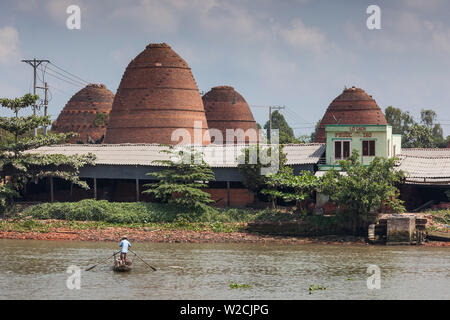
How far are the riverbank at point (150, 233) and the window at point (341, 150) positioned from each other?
5.90 meters

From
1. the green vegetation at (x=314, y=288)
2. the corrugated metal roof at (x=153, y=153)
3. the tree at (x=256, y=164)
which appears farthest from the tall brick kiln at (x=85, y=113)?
the green vegetation at (x=314, y=288)

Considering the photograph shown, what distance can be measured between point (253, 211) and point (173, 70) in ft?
52.2

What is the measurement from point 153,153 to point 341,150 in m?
9.69

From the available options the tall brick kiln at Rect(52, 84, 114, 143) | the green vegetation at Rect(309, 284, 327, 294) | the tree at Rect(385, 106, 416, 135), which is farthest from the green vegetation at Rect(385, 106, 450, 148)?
the green vegetation at Rect(309, 284, 327, 294)

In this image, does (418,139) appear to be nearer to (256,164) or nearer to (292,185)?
(256,164)

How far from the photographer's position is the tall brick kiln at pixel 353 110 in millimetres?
63375

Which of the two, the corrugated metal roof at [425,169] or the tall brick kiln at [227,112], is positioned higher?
the tall brick kiln at [227,112]

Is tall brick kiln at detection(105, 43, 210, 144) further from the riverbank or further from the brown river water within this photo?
the brown river water

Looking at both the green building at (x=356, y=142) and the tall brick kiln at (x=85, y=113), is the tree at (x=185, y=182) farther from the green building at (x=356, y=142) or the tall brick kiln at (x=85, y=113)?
the tall brick kiln at (x=85, y=113)

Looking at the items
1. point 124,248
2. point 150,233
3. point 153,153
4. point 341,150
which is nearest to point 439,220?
point 341,150

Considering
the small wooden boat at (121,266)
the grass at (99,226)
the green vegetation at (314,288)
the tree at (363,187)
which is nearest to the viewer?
the green vegetation at (314,288)
